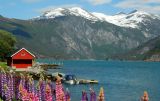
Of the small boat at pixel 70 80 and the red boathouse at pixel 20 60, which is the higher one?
the red boathouse at pixel 20 60

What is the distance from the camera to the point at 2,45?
141000mm

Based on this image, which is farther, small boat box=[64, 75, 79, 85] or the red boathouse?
small boat box=[64, 75, 79, 85]

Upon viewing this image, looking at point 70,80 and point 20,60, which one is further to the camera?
point 70,80

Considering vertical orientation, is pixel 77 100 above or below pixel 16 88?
below

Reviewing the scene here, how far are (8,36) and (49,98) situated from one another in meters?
142

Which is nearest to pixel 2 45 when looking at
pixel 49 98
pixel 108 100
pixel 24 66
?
pixel 24 66

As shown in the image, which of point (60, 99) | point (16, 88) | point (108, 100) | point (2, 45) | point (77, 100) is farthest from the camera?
point (2, 45)

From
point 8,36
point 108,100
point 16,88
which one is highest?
point 8,36

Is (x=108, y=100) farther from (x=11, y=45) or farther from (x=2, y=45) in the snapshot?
(x=11, y=45)

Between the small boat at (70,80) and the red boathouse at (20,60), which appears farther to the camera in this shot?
the small boat at (70,80)

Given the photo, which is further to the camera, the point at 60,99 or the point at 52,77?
the point at 52,77

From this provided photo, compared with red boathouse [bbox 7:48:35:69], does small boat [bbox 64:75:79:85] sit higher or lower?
lower

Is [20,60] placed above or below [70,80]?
above

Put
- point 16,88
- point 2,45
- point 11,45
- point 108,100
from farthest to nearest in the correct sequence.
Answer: point 11,45 → point 2,45 → point 108,100 → point 16,88
